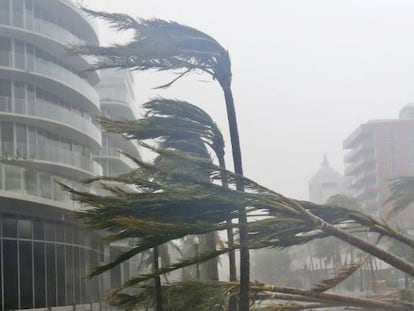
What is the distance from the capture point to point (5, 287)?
21578 millimetres

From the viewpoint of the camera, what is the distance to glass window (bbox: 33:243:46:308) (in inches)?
931

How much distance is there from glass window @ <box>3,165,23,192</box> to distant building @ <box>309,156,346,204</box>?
206 ft

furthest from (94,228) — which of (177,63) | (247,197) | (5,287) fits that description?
(5,287)

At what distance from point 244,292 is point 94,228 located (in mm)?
1845

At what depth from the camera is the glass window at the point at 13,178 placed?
21.4m

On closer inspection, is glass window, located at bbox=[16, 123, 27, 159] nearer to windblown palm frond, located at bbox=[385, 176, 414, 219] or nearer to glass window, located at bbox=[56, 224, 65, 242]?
glass window, located at bbox=[56, 224, 65, 242]

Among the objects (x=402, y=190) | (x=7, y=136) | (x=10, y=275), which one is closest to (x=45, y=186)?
(x=10, y=275)

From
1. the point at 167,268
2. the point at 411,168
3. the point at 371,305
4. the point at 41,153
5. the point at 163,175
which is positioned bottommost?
the point at 371,305

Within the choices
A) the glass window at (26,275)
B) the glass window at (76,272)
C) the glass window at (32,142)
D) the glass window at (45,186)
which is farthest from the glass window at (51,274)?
the glass window at (32,142)

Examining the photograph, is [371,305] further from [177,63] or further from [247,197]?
[177,63]

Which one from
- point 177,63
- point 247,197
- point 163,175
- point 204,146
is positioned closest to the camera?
point 247,197

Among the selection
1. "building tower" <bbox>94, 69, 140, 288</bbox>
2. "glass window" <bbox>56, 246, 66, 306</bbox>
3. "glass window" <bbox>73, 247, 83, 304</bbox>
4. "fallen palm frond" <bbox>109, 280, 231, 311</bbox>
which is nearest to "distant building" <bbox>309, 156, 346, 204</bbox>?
"building tower" <bbox>94, 69, 140, 288</bbox>

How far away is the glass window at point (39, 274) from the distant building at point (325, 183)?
60540 mm

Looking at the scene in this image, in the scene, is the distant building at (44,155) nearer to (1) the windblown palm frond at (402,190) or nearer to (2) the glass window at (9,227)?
(2) the glass window at (9,227)
